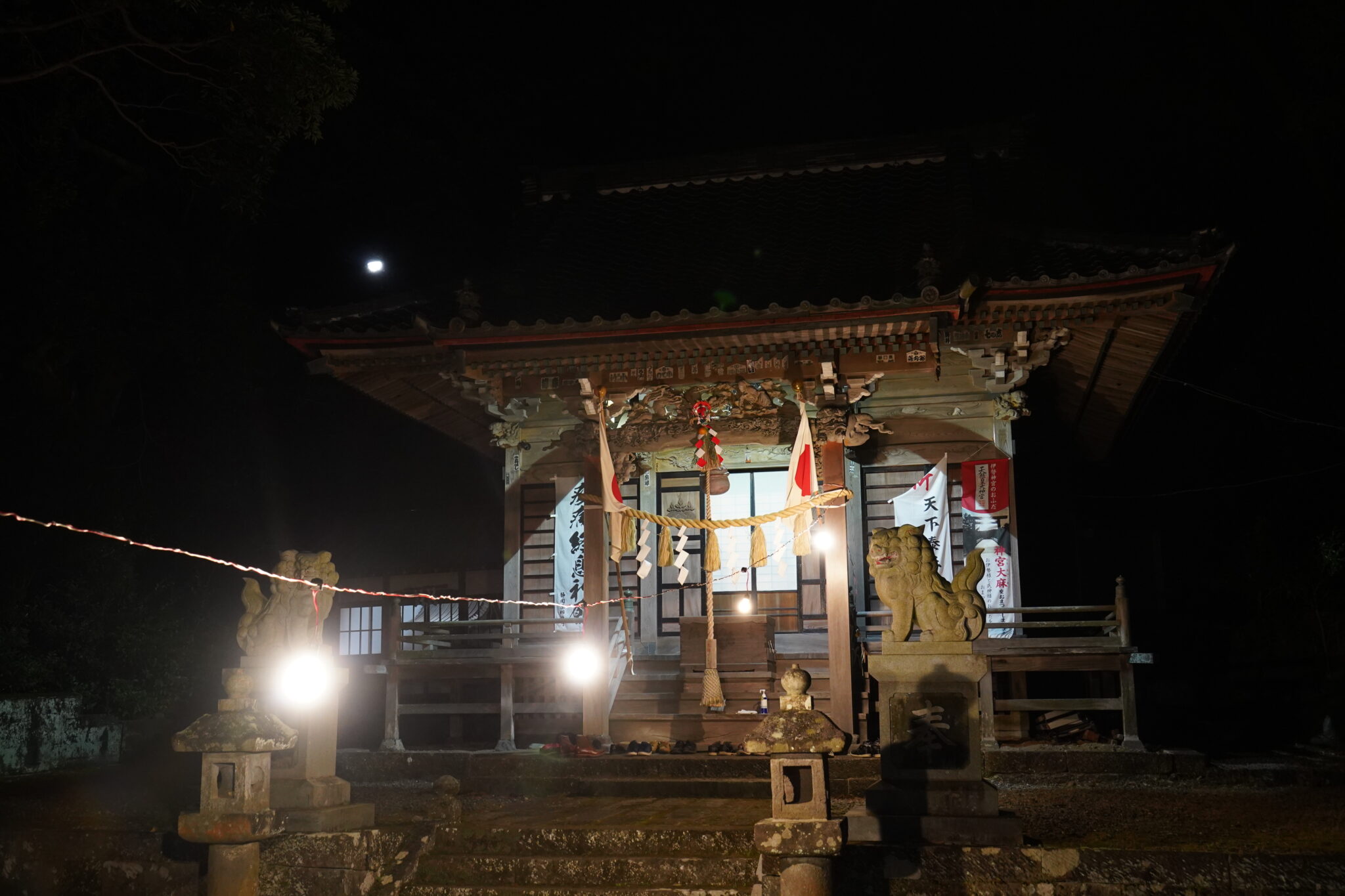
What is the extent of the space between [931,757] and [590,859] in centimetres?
263

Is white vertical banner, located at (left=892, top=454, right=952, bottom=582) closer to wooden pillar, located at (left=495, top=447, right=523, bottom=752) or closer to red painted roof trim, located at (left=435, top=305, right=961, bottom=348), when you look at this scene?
red painted roof trim, located at (left=435, top=305, right=961, bottom=348)

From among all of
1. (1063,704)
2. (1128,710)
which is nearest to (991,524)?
(1063,704)

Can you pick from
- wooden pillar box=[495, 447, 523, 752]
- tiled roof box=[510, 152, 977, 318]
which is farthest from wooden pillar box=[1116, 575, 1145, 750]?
wooden pillar box=[495, 447, 523, 752]

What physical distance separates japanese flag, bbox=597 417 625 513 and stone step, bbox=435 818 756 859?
213 inches

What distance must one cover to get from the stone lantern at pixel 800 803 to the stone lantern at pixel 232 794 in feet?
11.1

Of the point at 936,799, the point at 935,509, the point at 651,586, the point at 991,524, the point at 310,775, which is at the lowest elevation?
the point at 936,799

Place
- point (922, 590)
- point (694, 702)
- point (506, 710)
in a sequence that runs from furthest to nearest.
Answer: point (694, 702), point (506, 710), point (922, 590)

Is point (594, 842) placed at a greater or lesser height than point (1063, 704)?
lesser

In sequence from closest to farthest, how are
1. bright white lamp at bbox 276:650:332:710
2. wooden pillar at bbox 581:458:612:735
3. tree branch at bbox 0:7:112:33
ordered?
1. bright white lamp at bbox 276:650:332:710
2. tree branch at bbox 0:7:112:33
3. wooden pillar at bbox 581:458:612:735

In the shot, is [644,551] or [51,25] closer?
[51,25]

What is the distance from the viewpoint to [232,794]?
7.50m

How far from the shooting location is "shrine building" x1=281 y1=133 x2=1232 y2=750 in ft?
40.6

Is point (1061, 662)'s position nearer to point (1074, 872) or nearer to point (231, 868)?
point (1074, 872)

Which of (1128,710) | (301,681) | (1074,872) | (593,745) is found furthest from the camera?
(593,745)
